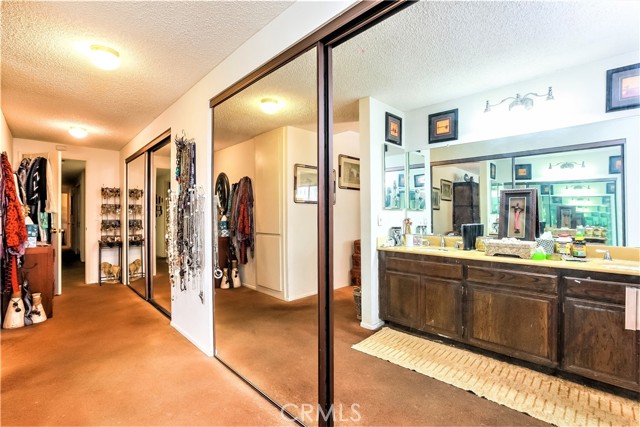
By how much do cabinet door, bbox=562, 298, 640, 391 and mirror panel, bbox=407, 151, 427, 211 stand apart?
5.48ft

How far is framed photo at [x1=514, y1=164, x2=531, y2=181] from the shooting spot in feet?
8.45

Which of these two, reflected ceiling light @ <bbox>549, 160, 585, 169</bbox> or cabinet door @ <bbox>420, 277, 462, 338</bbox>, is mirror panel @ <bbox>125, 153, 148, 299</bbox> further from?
reflected ceiling light @ <bbox>549, 160, 585, 169</bbox>

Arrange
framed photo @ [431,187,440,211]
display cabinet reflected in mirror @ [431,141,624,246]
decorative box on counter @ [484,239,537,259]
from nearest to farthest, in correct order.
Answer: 1. display cabinet reflected in mirror @ [431,141,624,246]
2. decorative box on counter @ [484,239,537,259]
3. framed photo @ [431,187,440,211]

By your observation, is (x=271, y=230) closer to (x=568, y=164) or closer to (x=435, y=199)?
(x=435, y=199)

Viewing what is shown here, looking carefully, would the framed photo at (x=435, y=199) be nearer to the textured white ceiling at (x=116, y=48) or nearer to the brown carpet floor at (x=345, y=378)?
the brown carpet floor at (x=345, y=378)

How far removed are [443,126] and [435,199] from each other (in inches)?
31.3

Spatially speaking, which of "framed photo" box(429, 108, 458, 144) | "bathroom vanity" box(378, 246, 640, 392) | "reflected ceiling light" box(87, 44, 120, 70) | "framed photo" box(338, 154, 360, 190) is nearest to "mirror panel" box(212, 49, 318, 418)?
"framed photo" box(338, 154, 360, 190)

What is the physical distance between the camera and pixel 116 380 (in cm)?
208

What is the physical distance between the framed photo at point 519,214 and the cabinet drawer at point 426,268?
60 cm

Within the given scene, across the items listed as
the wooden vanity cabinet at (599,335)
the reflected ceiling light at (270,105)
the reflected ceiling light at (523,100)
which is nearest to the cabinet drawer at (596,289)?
the wooden vanity cabinet at (599,335)

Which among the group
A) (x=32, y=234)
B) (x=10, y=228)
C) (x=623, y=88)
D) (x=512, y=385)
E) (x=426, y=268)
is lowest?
(x=512, y=385)

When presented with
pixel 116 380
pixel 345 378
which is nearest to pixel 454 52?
pixel 345 378

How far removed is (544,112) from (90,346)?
15.0 ft

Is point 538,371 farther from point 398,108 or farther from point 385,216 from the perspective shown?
point 398,108
